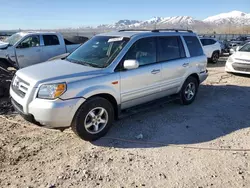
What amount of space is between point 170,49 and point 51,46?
6.71m

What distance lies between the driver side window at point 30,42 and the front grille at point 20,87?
247 inches

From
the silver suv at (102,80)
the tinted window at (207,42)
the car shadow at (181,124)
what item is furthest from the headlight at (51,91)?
the tinted window at (207,42)

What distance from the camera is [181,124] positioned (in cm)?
502

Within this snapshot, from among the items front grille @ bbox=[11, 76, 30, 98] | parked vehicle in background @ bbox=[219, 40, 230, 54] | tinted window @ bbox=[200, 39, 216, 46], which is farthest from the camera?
parked vehicle in background @ bbox=[219, 40, 230, 54]

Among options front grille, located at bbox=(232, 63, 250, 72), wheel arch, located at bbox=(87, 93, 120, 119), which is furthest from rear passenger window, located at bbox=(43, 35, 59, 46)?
front grille, located at bbox=(232, 63, 250, 72)

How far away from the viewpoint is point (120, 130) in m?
4.69

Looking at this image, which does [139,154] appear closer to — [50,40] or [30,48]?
[30,48]

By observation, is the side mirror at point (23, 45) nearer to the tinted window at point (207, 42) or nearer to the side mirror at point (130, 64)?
the side mirror at point (130, 64)

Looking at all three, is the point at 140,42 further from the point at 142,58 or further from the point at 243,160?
the point at 243,160

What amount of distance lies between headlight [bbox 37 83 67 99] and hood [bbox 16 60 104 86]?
0.09 m

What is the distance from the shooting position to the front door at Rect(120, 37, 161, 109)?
454 cm

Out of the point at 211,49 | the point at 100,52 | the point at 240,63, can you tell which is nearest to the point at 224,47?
the point at 211,49

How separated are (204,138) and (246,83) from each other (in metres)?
5.51

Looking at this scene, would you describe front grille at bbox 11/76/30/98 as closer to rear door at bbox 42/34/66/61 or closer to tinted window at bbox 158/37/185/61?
tinted window at bbox 158/37/185/61
